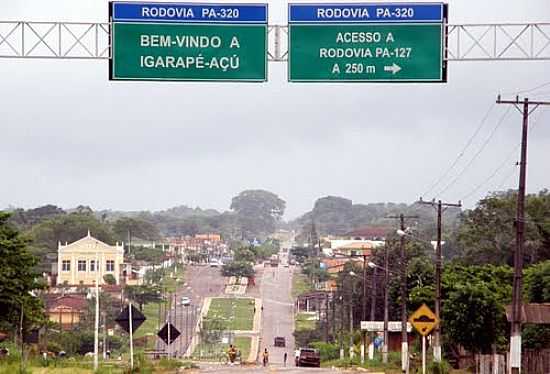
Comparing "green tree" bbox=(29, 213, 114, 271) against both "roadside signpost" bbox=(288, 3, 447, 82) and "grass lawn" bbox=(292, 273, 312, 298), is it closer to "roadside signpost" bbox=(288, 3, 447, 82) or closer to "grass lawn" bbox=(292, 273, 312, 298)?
"grass lawn" bbox=(292, 273, 312, 298)

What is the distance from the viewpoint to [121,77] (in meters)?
29.0

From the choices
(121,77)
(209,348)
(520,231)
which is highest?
(121,77)

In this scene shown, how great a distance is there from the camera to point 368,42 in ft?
94.6

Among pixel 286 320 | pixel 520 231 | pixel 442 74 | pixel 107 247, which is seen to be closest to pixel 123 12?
pixel 442 74

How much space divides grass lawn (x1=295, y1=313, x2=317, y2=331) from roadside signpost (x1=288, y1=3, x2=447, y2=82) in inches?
4034

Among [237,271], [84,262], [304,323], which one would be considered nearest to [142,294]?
[84,262]

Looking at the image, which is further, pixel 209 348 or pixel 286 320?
pixel 286 320

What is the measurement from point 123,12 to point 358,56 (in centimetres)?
549

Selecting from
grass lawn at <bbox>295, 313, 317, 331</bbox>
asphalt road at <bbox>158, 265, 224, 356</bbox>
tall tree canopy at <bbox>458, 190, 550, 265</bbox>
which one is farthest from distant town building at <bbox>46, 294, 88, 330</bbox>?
tall tree canopy at <bbox>458, 190, 550, 265</bbox>

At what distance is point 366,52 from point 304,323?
115 meters

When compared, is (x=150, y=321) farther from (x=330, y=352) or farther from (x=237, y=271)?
(x=237, y=271)

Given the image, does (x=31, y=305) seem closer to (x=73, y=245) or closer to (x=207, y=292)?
(x=73, y=245)

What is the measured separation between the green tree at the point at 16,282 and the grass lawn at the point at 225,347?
52764 millimetres

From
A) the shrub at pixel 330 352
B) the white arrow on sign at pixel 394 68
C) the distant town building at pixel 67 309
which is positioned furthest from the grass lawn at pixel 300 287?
the white arrow on sign at pixel 394 68
